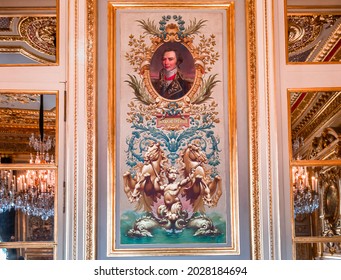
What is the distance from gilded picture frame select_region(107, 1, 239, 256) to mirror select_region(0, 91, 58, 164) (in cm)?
34

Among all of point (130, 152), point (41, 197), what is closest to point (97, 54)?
point (130, 152)

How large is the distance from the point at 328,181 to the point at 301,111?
0.41 m

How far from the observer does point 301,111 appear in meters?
4.00

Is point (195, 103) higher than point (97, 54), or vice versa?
point (97, 54)

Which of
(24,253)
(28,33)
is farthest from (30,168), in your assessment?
(28,33)

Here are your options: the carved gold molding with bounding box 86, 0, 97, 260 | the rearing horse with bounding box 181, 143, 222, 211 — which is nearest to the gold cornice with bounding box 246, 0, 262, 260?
the rearing horse with bounding box 181, 143, 222, 211

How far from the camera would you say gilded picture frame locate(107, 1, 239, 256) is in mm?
3980

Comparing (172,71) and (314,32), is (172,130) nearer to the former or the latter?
(172,71)

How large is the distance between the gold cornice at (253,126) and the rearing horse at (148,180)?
1.62 ft

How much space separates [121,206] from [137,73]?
748 millimetres

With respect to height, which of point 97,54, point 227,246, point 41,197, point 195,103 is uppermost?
point 97,54

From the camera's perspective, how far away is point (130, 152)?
404 centimetres

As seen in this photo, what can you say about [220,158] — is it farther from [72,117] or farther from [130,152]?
[72,117]

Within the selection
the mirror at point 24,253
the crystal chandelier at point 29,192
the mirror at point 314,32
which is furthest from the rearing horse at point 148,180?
the mirror at point 314,32
